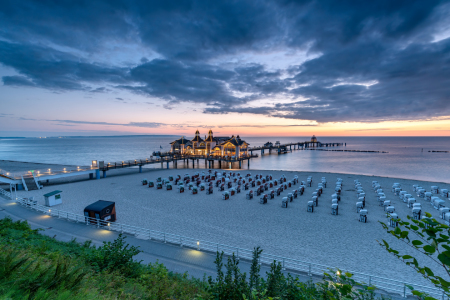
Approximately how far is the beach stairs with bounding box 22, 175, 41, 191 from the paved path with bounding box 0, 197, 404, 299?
1137 cm

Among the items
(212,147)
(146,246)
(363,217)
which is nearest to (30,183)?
(146,246)

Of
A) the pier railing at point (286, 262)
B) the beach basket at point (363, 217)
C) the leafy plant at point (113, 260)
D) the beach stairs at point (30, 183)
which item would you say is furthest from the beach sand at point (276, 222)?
the leafy plant at point (113, 260)

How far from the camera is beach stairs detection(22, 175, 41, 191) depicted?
81.1ft

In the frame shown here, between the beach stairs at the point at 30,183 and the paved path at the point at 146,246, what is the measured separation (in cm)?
1137

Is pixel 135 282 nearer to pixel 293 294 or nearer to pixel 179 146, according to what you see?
pixel 293 294

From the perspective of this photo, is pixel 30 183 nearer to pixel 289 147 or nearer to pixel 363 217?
pixel 363 217

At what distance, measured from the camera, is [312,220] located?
15.8 metres

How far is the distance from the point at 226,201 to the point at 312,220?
7.87m

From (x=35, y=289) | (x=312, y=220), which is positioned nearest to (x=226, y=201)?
(x=312, y=220)

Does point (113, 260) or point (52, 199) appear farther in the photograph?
point (52, 199)

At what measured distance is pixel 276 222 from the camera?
15312mm

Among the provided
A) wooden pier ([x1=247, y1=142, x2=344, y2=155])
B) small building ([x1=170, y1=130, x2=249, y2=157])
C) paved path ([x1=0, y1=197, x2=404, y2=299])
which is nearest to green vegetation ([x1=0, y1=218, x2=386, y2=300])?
paved path ([x1=0, y1=197, x2=404, y2=299])

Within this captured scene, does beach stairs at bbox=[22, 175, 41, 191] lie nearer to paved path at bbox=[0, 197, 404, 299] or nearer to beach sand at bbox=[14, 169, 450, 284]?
beach sand at bbox=[14, 169, 450, 284]

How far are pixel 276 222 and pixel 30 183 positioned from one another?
29404mm
